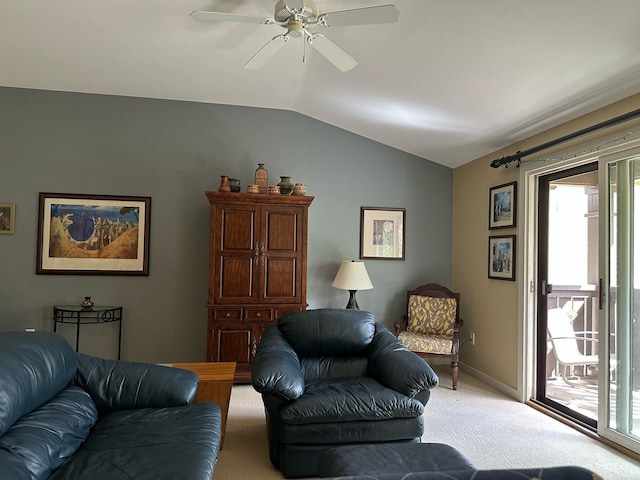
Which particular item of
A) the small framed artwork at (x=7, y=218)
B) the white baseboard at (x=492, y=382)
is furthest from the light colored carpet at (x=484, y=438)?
the small framed artwork at (x=7, y=218)

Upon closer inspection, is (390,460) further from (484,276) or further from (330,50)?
(484,276)

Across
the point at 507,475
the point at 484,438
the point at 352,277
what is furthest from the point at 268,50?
the point at 484,438

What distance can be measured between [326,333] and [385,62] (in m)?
2.10

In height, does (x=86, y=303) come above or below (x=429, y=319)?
above

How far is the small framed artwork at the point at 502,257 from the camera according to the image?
Answer: 158 inches

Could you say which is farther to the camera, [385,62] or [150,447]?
[385,62]

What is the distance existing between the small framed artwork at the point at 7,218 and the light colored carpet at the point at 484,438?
284 centimetres

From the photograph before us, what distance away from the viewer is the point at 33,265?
430 centimetres

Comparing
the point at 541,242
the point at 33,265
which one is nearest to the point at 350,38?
the point at 541,242

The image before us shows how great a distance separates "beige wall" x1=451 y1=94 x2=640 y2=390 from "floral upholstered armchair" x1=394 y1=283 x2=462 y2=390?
25cm

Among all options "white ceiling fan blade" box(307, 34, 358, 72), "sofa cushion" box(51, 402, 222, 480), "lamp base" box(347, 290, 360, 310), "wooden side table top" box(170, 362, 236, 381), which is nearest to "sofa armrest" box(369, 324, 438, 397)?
"wooden side table top" box(170, 362, 236, 381)

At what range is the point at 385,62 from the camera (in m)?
3.22

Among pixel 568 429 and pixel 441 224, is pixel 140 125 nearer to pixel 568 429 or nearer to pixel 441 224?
pixel 441 224

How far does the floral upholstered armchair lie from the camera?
4.18m
